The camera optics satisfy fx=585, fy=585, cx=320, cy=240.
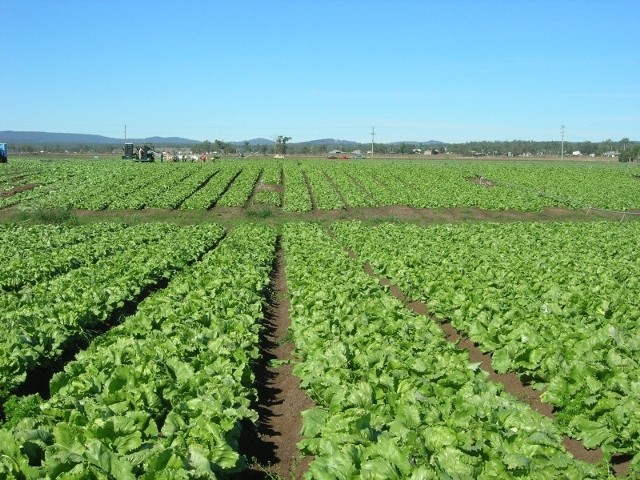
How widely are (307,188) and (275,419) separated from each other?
4097 centimetres

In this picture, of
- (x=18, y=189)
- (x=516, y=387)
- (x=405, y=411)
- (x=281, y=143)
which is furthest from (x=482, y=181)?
(x=281, y=143)

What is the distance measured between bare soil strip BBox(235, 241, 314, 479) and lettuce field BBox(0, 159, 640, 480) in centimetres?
4

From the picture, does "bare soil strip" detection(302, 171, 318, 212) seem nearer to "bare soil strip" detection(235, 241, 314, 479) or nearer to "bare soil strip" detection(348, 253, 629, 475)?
"bare soil strip" detection(348, 253, 629, 475)

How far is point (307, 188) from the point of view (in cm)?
4947

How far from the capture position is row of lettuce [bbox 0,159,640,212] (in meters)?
40.9

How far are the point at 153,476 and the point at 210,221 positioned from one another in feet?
103

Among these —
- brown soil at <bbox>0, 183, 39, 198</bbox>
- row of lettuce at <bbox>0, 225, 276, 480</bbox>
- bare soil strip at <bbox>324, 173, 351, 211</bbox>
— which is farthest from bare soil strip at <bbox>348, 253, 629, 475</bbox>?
brown soil at <bbox>0, 183, 39, 198</bbox>

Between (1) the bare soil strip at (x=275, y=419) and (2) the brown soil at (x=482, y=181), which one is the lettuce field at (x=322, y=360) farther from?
(2) the brown soil at (x=482, y=181)

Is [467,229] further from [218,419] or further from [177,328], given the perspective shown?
[218,419]

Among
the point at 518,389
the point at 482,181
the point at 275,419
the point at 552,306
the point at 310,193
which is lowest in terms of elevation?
the point at 275,419

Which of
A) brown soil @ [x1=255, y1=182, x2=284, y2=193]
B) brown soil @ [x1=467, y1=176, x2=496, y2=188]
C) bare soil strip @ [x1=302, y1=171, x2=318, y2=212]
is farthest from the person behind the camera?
brown soil @ [x1=467, y1=176, x2=496, y2=188]

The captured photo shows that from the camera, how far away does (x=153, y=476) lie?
5.02 metres

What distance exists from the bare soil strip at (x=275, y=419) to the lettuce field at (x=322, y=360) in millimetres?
39

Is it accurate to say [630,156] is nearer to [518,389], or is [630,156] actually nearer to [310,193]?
[310,193]
